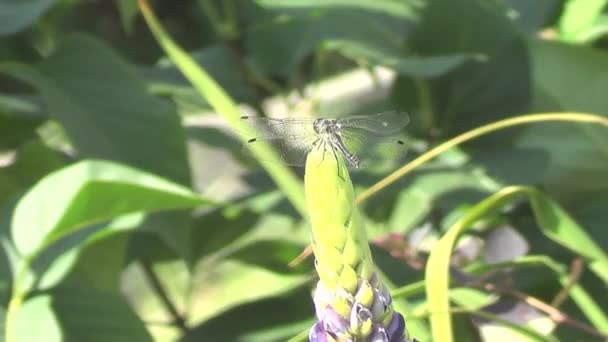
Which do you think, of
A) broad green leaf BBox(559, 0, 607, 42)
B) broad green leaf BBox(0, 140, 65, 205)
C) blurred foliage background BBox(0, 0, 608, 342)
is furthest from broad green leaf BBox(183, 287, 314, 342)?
broad green leaf BBox(559, 0, 607, 42)

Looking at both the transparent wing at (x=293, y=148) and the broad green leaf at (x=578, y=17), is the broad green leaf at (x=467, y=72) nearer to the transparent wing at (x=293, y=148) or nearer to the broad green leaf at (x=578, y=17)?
the broad green leaf at (x=578, y=17)

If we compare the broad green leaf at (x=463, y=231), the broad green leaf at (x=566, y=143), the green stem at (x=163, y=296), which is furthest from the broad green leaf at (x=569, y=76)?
the green stem at (x=163, y=296)

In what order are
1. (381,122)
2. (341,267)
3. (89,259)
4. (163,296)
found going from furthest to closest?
(163,296) → (89,259) → (381,122) → (341,267)

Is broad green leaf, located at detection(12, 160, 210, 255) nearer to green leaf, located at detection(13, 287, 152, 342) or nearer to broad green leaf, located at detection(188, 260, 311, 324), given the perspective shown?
green leaf, located at detection(13, 287, 152, 342)

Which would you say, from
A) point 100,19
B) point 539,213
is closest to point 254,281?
point 539,213

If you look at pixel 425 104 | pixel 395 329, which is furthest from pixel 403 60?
pixel 395 329

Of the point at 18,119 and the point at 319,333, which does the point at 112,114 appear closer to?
the point at 18,119
